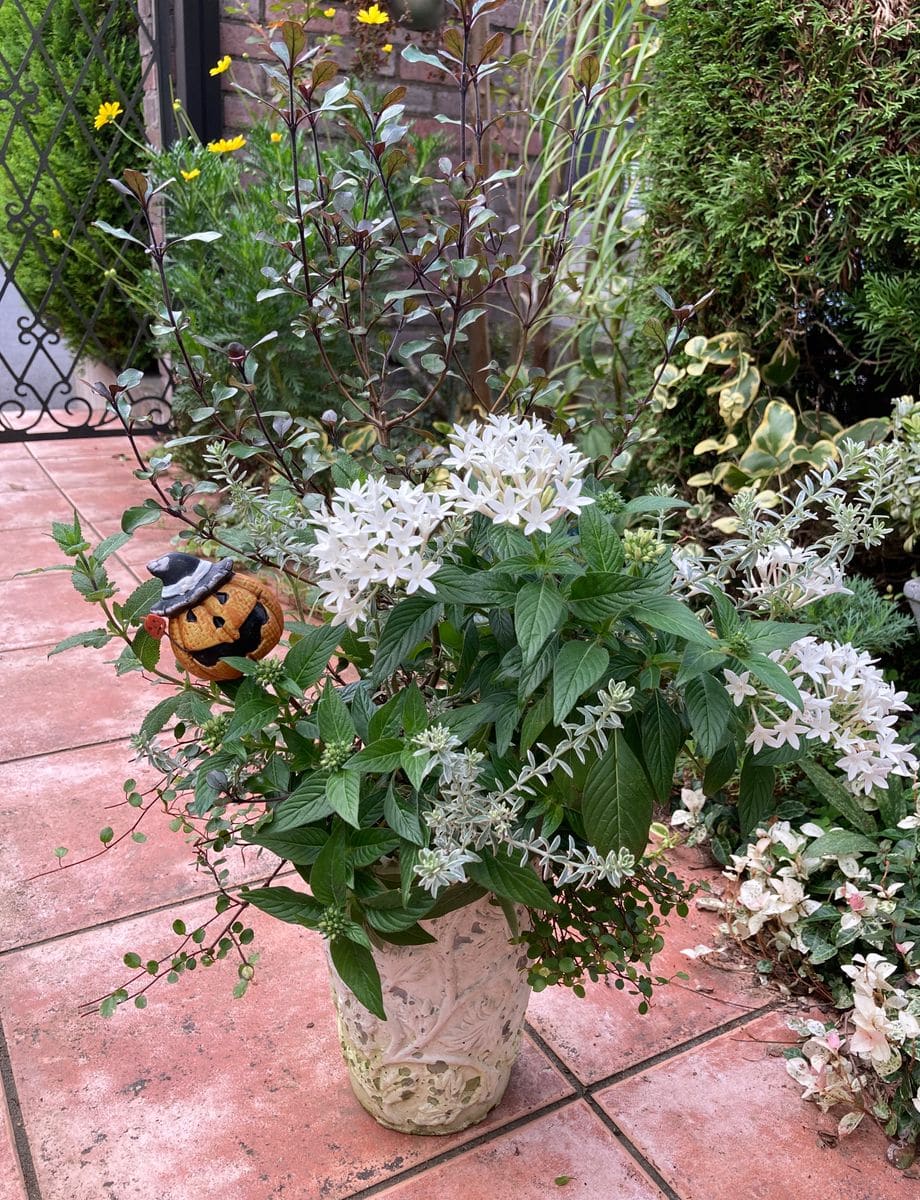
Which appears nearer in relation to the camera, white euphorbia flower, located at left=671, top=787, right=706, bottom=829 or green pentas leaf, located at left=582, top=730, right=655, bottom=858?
green pentas leaf, located at left=582, top=730, right=655, bottom=858

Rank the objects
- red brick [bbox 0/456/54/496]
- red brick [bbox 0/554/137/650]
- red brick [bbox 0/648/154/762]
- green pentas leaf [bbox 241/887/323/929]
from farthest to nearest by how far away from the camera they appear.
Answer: red brick [bbox 0/456/54/496] < red brick [bbox 0/554/137/650] < red brick [bbox 0/648/154/762] < green pentas leaf [bbox 241/887/323/929]

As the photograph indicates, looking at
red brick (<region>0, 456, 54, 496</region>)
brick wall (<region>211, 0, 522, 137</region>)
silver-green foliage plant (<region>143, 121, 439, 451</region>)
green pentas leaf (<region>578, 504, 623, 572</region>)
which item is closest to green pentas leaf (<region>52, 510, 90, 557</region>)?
green pentas leaf (<region>578, 504, 623, 572</region>)

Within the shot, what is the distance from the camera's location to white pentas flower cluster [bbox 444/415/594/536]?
3.19ft

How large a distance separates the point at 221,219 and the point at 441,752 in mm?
3235

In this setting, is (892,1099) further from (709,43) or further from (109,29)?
(109,29)

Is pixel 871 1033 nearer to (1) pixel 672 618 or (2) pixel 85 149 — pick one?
(1) pixel 672 618

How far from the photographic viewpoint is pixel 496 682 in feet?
3.66

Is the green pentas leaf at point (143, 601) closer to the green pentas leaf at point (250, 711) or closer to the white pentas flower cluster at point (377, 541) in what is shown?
the green pentas leaf at point (250, 711)

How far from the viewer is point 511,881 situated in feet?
3.50

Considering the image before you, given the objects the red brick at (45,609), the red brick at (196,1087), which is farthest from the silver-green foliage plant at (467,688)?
the red brick at (45,609)

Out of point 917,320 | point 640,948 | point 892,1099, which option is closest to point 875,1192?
point 892,1099

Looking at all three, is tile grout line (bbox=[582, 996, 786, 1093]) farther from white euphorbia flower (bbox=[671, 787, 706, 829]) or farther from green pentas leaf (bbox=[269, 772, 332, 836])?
green pentas leaf (bbox=[269, 772, 332, 836])

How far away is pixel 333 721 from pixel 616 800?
32 cm

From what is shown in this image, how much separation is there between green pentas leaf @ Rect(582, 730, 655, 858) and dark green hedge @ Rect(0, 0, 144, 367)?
452 cm
